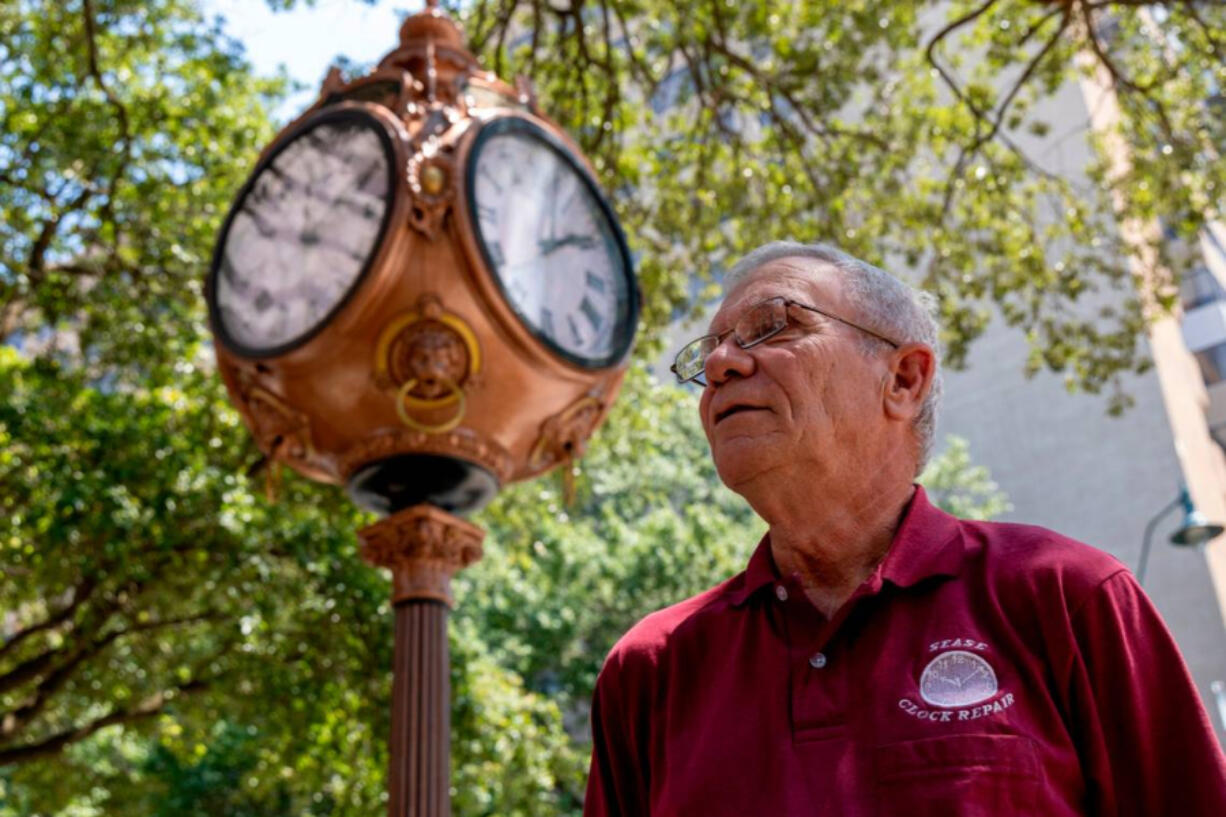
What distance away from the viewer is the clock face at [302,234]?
341 cm

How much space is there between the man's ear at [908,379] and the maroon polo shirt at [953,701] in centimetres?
13

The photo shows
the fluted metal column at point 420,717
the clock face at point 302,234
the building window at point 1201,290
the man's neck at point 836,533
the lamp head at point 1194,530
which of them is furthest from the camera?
the building window at point 1201,290

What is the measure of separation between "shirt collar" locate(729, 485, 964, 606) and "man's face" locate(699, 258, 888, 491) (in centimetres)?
10

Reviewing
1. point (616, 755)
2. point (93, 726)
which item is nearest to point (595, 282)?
point (616, 755)

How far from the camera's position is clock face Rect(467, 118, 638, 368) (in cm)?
348

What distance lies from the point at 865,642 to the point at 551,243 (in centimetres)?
206

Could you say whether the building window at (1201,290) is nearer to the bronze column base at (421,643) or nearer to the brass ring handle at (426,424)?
the brass ring handle at (426,424)

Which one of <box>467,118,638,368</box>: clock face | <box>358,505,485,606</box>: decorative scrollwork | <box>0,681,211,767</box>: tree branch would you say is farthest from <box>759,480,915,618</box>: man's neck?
<box>0,681,211,767</box>: tree branch

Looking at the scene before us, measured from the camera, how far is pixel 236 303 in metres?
3.61

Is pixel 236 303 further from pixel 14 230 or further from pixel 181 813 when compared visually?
pixel 181 813

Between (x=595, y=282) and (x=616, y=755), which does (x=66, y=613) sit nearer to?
(x=595, y=282)

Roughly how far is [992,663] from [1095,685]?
119 millimetres

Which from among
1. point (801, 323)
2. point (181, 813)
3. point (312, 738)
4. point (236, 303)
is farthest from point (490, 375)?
point (181, 813)

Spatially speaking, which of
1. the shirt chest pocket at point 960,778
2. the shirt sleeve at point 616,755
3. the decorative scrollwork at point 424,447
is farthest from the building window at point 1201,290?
the shirt chest pocket at point 960,778
